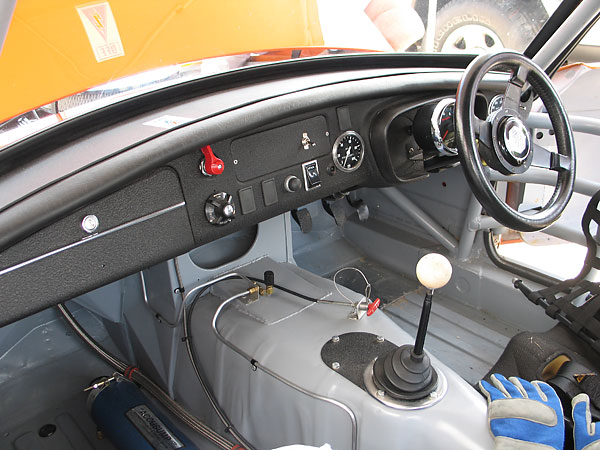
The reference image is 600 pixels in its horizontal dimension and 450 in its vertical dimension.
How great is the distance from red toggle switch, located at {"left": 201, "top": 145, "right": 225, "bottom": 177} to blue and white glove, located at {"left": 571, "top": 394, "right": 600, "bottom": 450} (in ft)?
3.52

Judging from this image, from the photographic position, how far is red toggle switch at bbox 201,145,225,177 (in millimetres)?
1020

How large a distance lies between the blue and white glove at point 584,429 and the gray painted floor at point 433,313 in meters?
0.66

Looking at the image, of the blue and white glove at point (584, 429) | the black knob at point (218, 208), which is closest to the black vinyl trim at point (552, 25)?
the blue and white glove at point (584, 429)

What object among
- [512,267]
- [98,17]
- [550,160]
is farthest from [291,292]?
[512,267]

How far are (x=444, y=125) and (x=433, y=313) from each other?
4.23ft

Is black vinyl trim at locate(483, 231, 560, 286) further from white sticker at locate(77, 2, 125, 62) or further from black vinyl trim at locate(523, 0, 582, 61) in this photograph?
white sticker at locate(77, 2, 125, 62)

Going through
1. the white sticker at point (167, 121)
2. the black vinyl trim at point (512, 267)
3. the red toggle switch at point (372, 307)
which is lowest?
the black vinyl trim at point (512, 267)

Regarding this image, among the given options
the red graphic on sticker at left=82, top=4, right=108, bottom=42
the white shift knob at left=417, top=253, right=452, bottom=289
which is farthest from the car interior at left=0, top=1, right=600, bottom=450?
the red graphic on sticker at left=82, top=4, right=108, bottom=42

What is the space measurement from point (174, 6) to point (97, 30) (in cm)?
24

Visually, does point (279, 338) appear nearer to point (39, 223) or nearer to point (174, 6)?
point (39, 223)

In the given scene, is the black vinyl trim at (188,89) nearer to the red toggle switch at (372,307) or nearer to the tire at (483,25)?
the tire at (483,25)

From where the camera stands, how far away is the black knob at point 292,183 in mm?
1233

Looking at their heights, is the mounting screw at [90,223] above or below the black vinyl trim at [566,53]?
below

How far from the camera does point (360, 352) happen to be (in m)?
1.28
